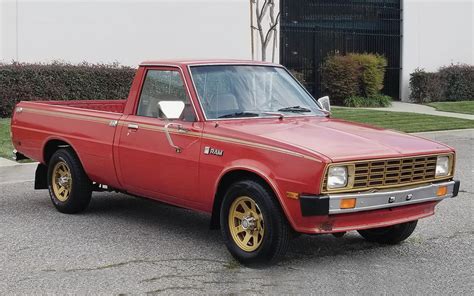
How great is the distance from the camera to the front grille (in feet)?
17.7

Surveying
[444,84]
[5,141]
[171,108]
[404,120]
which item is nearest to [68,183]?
[171,108]

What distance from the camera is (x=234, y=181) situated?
589 centimetres

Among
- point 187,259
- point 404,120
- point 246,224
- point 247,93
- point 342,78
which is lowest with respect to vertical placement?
point 187,259

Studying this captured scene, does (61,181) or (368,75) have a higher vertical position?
(368,75)

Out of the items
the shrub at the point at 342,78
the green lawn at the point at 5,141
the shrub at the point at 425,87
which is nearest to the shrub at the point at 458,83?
the shrub at the point at 425,87

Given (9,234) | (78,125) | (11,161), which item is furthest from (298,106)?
(11,161)

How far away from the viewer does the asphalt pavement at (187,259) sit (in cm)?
522

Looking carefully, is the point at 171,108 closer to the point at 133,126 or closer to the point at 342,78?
the point at 133,126

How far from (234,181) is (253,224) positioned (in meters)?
0.43

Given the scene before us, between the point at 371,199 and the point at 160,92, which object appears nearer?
the point at 371,199

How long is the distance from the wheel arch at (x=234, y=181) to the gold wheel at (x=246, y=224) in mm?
185

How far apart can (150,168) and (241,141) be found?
3.86ft

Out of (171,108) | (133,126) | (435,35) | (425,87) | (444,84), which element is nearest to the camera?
(171,108)

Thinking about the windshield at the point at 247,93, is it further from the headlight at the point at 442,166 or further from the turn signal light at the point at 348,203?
the turn signal light at the point at 348,203
